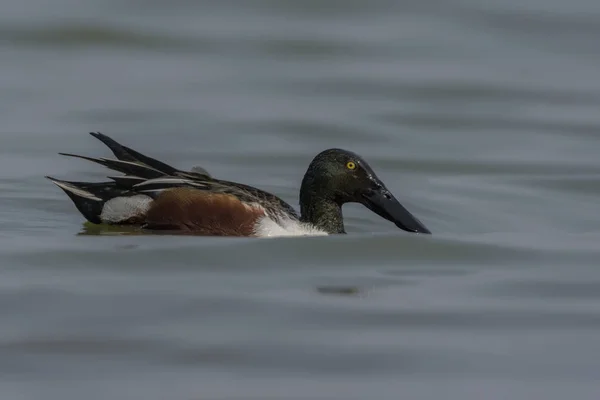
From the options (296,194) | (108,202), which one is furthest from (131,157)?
(296,194)

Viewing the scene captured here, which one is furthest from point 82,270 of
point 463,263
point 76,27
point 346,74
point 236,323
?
point 76,27

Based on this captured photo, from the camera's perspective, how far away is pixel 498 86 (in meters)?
14.4

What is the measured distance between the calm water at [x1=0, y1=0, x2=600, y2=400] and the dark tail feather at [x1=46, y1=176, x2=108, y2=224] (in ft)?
0.42

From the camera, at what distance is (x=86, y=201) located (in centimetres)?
980

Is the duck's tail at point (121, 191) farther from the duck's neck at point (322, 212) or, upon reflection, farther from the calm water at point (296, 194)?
the duck's neck at point (322, 212)

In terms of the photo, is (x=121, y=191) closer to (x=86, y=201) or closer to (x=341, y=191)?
(x=86, y=201)

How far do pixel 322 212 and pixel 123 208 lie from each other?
3.95 feet

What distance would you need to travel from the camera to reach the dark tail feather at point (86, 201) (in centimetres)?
977

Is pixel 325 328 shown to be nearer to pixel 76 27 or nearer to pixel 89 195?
pixel 89 195

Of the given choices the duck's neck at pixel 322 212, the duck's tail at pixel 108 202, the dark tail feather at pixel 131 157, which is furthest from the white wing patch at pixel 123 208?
the duck's neck at pixel 322 212

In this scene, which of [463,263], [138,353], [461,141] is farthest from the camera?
[461,141]

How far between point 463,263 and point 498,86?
5622mm

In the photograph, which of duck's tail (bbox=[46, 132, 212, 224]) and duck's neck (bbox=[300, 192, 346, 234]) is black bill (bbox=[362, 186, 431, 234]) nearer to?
duck's neck (bbox=[300, 192, 346, 234])

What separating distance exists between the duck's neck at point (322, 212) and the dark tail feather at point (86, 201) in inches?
47.7
